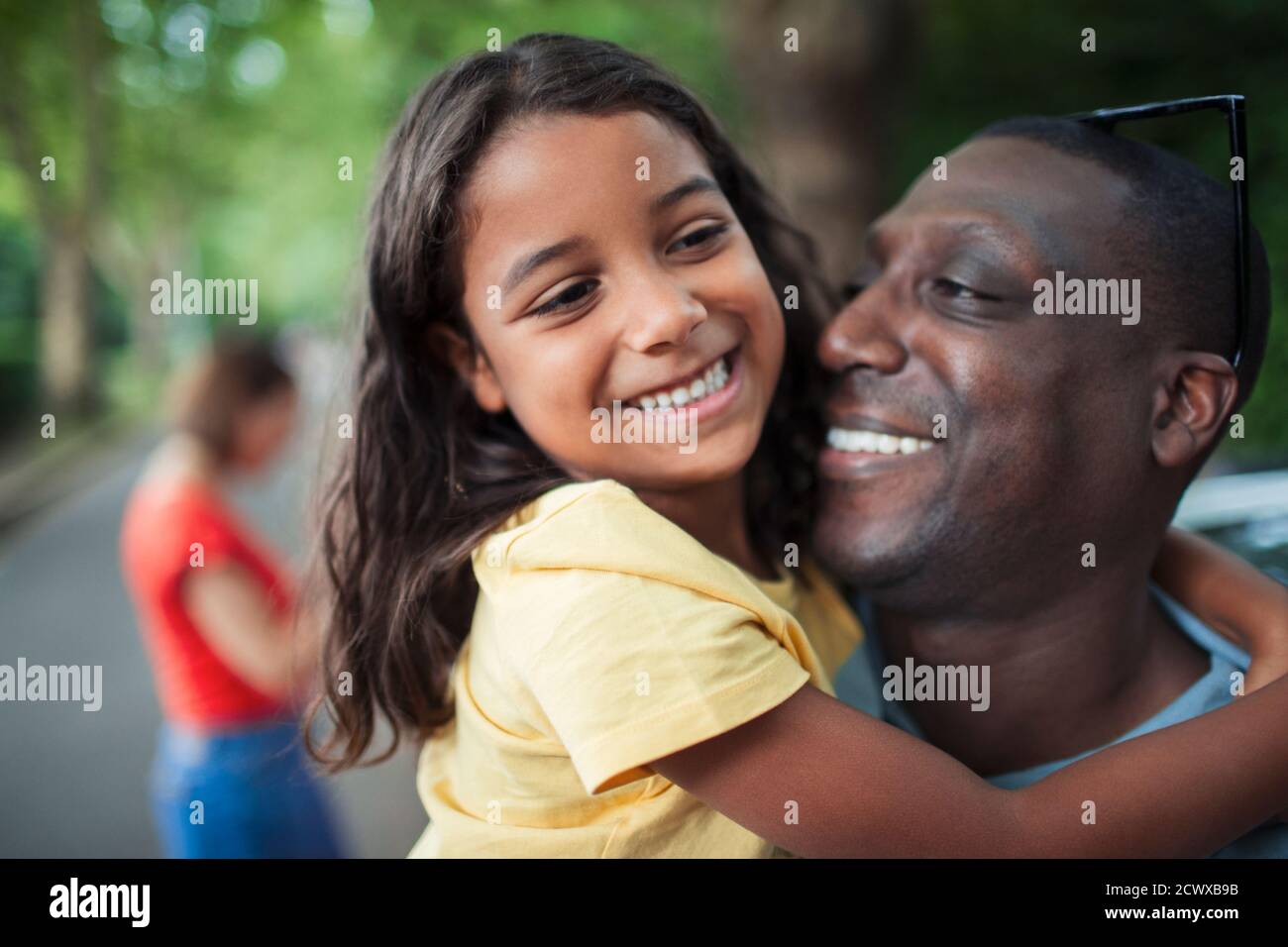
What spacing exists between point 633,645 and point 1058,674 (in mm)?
787

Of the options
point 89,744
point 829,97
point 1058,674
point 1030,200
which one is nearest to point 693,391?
point 1030,200

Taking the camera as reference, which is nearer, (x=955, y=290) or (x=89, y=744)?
(x=955, y=290)

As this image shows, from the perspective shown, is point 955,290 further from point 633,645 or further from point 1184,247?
point 633,645

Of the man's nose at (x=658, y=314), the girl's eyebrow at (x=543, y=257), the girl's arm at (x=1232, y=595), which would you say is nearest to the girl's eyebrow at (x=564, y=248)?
the girl's eyebrow at (x=543, y=257)

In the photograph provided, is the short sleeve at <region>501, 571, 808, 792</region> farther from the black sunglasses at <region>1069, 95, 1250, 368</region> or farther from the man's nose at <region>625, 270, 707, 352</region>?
the black sunglasses at <region>1069, 95, 1250, 368</region>

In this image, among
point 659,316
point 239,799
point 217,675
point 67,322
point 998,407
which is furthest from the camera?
point 67,322

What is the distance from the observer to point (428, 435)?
183cm

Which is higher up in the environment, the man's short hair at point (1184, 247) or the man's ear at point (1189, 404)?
the man's short hair at point (1184, 247)

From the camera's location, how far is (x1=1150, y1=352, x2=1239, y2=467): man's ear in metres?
1.63

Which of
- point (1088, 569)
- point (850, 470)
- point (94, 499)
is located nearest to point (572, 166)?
point (850, 470)

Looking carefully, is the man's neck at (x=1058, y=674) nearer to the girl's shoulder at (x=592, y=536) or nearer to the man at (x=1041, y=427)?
the man at (x=1041, y=427)

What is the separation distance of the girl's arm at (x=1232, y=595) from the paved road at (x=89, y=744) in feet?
5.33

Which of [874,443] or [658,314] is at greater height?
[658,314]

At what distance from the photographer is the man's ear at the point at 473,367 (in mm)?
1750
